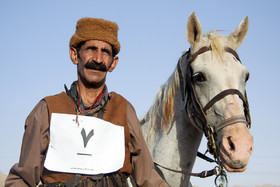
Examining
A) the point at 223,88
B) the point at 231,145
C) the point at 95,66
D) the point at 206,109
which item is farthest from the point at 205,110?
the point at 95,66

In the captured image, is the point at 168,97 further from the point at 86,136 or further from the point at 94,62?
the point at 86,136

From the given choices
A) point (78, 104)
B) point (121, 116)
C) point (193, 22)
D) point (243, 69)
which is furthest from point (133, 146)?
point (193, 22)

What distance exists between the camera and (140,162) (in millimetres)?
2717

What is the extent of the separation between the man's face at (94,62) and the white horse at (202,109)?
43.9 inches

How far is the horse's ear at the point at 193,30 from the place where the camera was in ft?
12.7

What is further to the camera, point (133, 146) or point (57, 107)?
point (133, 146)

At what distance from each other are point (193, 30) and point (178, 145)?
1.31m

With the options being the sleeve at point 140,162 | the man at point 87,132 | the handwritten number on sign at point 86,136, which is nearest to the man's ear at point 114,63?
the man at point 87,132

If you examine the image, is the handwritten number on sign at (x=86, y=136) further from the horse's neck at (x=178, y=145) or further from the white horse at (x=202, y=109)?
the horse's neck at (x=178, y=145)

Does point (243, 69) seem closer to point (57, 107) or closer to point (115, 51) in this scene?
point (115, 51)

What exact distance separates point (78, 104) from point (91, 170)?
1.76 ft

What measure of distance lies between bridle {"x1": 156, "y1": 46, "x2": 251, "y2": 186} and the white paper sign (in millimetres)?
1042

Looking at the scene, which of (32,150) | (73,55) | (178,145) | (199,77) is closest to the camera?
(32,150)

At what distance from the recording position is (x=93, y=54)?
282cm
